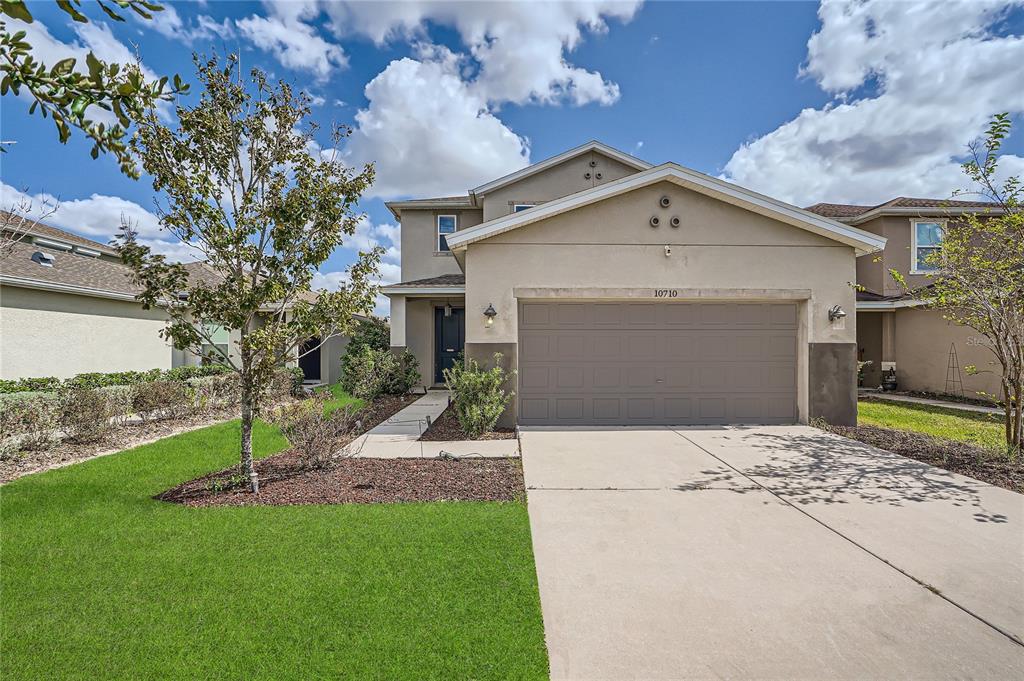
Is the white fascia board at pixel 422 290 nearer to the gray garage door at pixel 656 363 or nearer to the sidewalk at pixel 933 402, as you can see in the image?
the gray garage door at pixel 656 363

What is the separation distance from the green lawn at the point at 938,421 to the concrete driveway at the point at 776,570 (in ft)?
10.4

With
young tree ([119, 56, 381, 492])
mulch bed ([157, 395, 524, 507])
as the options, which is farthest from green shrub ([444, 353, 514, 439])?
young tree ([119, 56, 381, 492])

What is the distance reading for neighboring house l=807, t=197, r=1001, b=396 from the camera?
12.8 m

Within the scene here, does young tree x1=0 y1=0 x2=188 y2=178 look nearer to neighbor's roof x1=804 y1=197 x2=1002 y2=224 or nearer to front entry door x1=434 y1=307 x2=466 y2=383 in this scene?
front entry door x1=434 y1=307 x2=466 y2=383

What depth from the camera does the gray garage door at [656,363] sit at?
29.9 feet

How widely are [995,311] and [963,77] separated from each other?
6.40 meters

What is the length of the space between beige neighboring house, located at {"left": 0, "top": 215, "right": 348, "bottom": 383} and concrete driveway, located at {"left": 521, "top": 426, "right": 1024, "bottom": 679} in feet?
24.7

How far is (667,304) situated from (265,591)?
8254mm

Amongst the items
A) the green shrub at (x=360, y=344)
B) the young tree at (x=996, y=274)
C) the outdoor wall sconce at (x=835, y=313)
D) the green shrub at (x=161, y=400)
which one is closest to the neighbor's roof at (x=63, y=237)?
the green shrub at (x=360, y=344)

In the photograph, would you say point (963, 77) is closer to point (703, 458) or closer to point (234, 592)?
point (703, 458)

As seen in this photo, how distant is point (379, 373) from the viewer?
42.8 feet

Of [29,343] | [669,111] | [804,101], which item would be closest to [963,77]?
[804,101]

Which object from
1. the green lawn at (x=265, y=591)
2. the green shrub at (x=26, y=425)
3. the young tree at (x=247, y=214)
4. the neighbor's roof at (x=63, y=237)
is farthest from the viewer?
the neighbor's roof at (x=63, y=237)

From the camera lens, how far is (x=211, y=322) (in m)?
5.26
